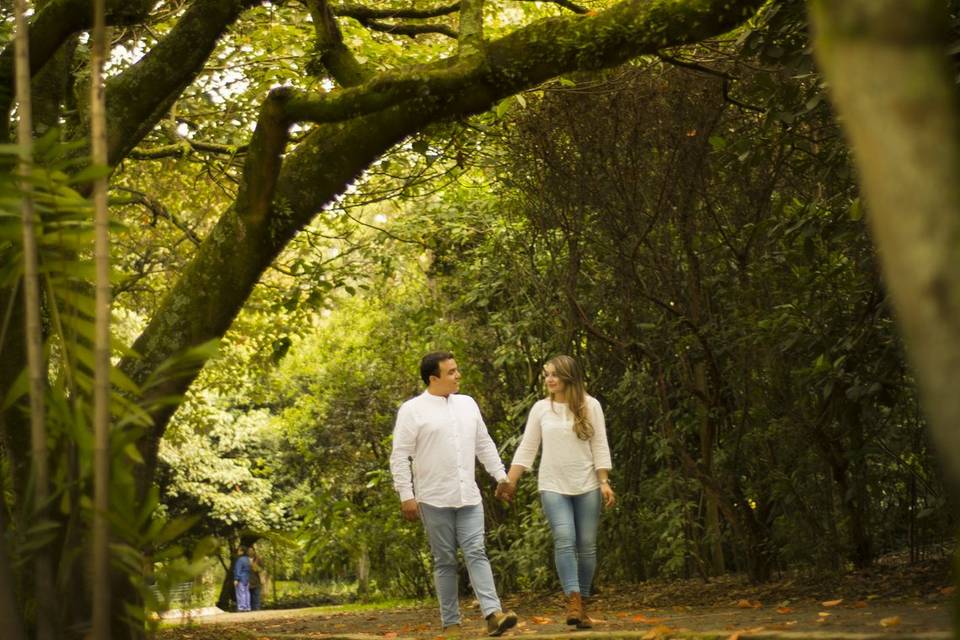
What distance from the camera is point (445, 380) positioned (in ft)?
29.4

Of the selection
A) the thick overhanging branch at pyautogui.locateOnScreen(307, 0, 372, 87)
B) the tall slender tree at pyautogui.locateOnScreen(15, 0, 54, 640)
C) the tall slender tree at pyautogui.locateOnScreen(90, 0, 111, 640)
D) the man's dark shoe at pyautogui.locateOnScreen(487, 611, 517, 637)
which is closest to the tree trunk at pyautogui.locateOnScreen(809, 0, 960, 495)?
the tall slender tree at pyautogui.locateOnScreen(90, 0, 111, 640)

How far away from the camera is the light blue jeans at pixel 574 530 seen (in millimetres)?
8781

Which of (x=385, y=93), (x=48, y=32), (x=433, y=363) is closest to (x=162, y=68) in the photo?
(x=48, y=32)

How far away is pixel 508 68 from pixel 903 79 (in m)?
5.37

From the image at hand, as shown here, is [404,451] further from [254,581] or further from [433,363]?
[254,581]

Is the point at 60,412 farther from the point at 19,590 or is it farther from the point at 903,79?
the point at 19,590

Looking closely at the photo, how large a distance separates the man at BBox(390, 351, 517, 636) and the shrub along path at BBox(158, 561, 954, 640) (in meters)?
0.63

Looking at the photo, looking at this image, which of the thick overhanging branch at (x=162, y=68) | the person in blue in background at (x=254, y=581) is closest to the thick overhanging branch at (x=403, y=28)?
the thick overhanging branch at (x=162, y=68)

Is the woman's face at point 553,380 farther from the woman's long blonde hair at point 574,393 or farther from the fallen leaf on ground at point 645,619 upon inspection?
the fallen leaf on ground at point 645,619

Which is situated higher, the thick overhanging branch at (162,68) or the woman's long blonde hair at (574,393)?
the thick overhanging branch at (162,68)

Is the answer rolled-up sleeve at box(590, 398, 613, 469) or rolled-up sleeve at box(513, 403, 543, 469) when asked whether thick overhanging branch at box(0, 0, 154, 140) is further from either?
rolled-up sleeve at box(590, 398, 613, 469)

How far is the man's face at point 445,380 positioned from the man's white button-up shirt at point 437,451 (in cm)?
7

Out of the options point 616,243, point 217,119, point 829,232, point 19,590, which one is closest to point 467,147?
point 616,243

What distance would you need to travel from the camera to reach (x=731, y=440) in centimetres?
1148
